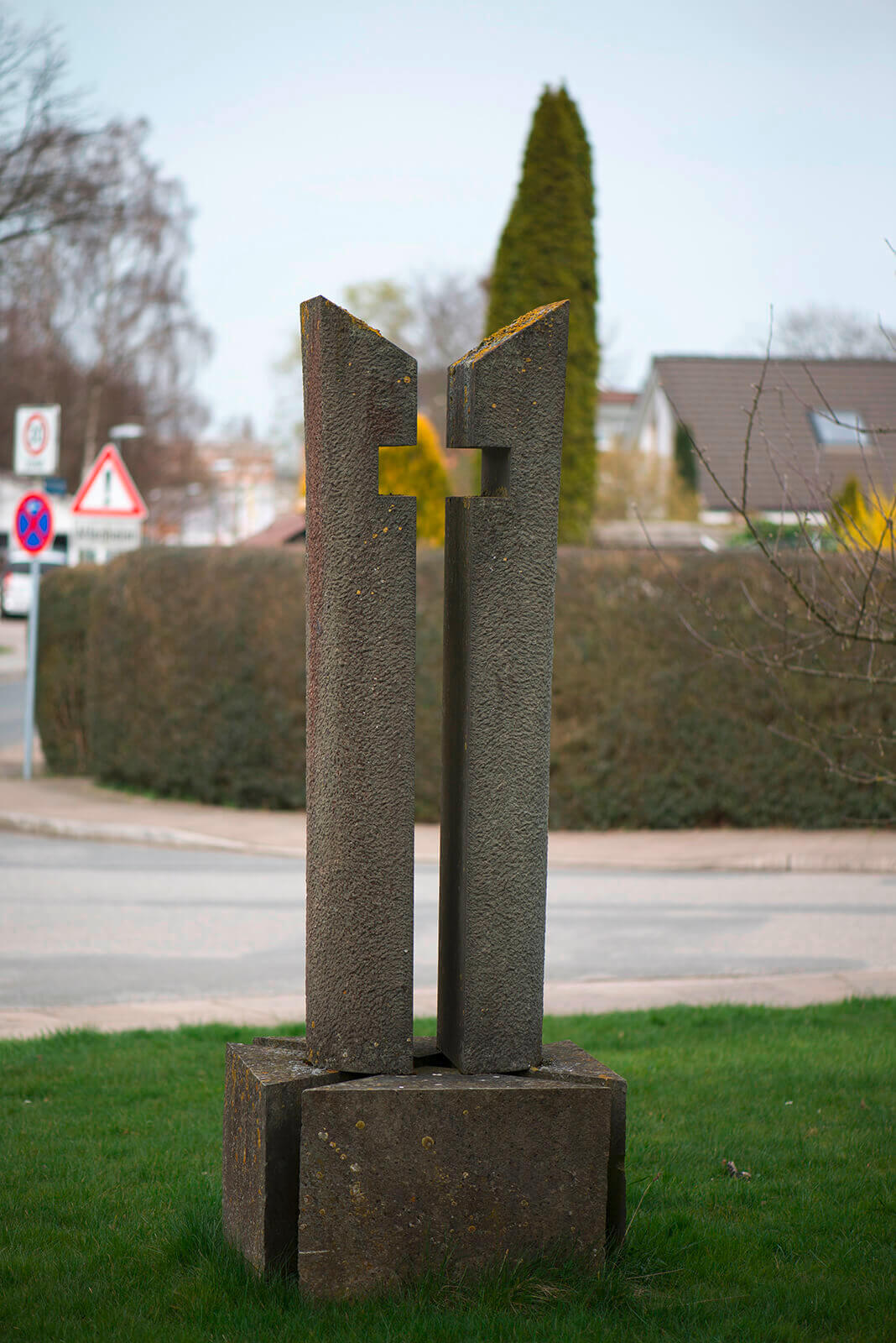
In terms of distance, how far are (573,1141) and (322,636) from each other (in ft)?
4.28

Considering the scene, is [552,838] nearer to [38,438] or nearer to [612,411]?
[38,438]

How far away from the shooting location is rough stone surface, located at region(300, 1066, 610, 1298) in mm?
3189

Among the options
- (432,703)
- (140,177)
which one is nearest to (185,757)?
(432,703)

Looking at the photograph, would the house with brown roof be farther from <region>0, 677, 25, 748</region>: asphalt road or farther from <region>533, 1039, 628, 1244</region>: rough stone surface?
<region>533, 1039, 628, 1244</region>: rough stone surface

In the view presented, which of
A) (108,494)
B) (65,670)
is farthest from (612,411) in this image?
(108,494)

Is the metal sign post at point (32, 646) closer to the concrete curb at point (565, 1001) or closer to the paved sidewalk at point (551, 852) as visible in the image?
the paved sidewalk at point (551, 852)

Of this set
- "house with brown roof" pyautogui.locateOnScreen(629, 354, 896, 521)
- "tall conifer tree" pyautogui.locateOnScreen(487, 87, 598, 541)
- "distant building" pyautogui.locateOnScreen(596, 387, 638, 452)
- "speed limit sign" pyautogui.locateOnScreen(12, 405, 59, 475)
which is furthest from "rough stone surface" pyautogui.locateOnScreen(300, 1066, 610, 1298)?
"distant building" pyautogui.locateOnScreen(596, 387, 638, 452)

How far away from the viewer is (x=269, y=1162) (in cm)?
323

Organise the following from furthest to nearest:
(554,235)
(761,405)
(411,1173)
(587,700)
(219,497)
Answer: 1. (219,497)
2. (761,405)
3. (554,235)
4. (587,700)
5. (411,1173)

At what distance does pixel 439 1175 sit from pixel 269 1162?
381 millimetres

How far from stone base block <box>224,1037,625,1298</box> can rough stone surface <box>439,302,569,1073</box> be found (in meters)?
0.23

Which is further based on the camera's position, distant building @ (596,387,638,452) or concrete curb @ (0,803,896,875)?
distant building @ (596,387,638,452)

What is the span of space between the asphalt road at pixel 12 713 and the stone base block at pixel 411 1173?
18.1 m

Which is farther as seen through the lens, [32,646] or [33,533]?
[32,646]
